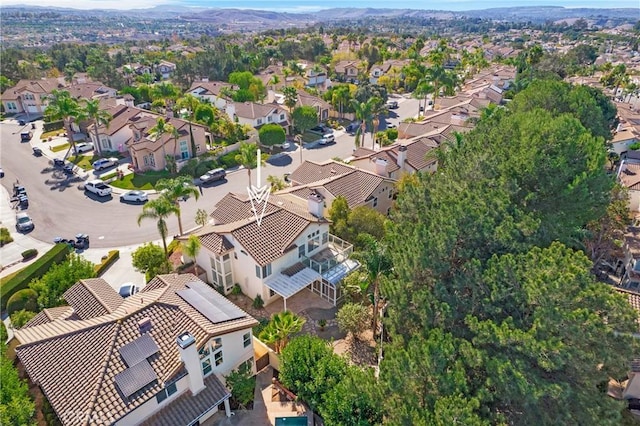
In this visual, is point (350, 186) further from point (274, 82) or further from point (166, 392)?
point (274, 82)

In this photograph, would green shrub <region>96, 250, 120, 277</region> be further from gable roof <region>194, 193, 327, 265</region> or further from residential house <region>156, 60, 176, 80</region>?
residential house <region>156, 60, 176, 80</region>

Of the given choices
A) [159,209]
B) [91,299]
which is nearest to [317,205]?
[159,209]

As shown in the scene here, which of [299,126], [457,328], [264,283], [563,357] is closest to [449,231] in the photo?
[457,328]

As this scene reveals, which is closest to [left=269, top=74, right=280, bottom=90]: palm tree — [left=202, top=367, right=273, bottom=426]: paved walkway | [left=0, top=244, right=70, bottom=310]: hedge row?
[left=0, top=244, right=70, bottom=310]: hedge row

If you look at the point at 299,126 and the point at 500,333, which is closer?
the point at 500,333

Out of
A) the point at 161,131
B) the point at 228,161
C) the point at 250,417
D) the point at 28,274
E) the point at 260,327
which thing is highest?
the point at 161,131

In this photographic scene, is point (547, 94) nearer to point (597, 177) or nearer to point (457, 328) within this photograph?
point (597, 177)

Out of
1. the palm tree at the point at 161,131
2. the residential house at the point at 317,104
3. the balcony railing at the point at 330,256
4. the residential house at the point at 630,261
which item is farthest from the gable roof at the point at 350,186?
the residential house at the point at 317,104
